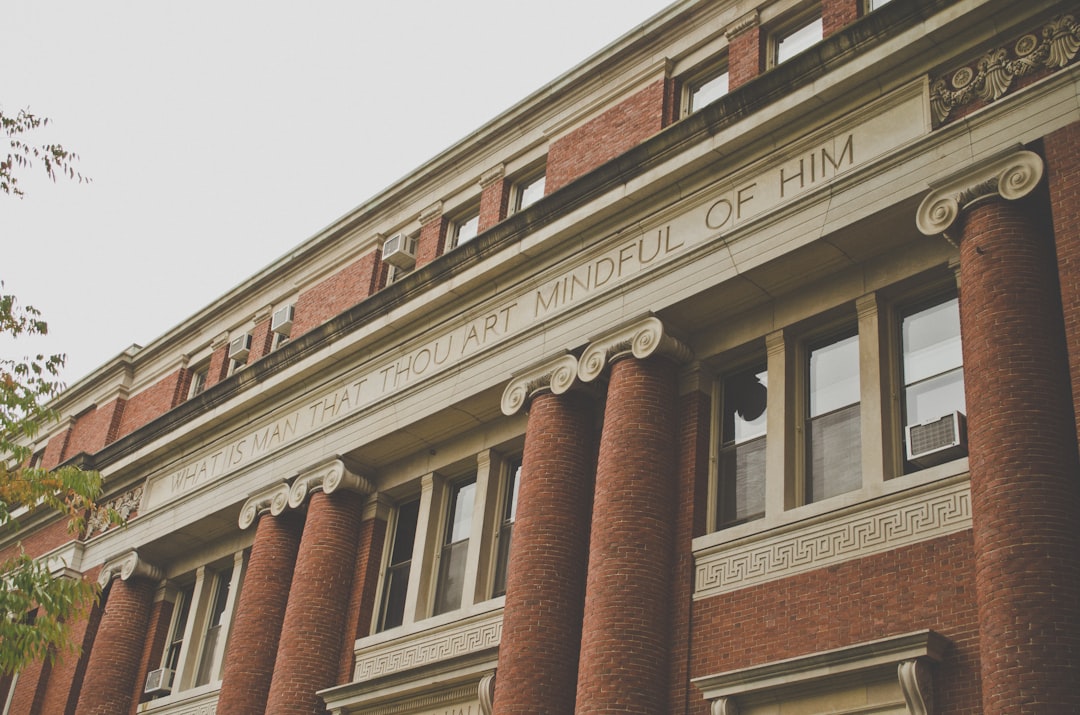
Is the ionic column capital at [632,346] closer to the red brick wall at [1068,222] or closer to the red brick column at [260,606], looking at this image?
the red brick wall at [1068,222]

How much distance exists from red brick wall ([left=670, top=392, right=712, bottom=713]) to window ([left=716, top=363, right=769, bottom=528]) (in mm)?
223

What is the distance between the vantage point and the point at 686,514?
593 inches

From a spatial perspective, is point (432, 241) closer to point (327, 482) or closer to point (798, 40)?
point (327, 482)

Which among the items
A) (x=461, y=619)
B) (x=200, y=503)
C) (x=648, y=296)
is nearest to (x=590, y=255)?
(x=648, y=296)

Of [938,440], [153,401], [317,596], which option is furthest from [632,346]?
[153,401]

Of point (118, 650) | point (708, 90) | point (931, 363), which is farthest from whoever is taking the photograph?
point (118, 650)

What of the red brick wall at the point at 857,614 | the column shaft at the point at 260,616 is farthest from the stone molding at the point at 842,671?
the column shaft at the point at 260,616

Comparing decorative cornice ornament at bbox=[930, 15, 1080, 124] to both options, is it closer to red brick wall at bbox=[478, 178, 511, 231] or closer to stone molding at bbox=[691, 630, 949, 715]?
stone molding at bbox=[691, 630, 949, 715]

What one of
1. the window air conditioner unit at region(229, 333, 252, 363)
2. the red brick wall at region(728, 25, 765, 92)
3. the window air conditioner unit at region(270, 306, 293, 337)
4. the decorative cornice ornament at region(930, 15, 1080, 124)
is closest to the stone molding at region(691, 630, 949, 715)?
the decorative cornice ornament at region(930, 15, 1080, 124)

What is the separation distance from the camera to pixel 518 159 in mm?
20609

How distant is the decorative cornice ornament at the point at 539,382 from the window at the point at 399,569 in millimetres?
3406

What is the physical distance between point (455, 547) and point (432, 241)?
5549 millimetres

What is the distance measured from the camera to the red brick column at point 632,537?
13.7m

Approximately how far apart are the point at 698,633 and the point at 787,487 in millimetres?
1933
